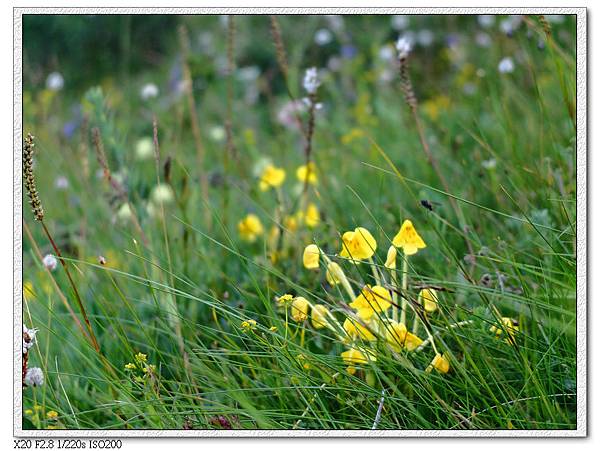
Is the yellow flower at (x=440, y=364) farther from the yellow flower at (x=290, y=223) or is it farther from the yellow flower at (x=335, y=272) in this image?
the yellow flower at (x=290, y=223)

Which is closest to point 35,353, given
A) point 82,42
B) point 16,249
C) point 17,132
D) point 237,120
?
point 16,249

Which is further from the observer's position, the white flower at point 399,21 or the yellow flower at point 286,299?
the white flower at point 399,21

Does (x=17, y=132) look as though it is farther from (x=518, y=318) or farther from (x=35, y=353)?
(x=518, y=318)

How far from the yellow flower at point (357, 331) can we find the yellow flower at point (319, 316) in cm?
4

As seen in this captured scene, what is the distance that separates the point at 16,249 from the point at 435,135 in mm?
1397

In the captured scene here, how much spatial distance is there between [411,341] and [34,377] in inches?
28.0

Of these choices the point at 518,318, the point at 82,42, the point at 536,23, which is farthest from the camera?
the point at 82,42

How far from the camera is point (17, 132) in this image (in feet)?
5.10

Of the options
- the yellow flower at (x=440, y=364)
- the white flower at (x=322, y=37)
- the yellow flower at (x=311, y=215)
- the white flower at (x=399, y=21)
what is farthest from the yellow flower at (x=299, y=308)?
the white flower at (x=399, y=21)

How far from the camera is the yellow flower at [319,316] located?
1279 mm

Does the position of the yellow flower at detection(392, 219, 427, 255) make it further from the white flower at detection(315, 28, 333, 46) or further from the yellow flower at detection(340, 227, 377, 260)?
the white flower at detection(315, 28, 333, 46)

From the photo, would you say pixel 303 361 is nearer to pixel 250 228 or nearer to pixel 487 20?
pixel 250 228

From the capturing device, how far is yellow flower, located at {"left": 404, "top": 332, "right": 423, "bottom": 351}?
124cm

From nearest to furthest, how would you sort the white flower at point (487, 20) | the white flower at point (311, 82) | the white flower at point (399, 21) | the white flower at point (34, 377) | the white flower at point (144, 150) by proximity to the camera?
the white flower at point (34, 377) < the white flower at point (311, 82) < the white flower at point (487, 20) < the white flower at point (144, 150) < the white flower at point (399, 21)
